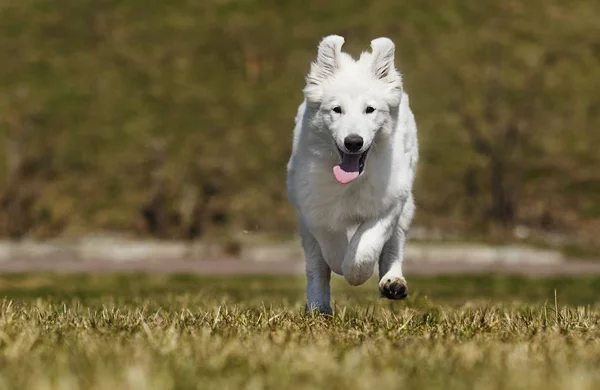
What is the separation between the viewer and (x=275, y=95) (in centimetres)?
3953

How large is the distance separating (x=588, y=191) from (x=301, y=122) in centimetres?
2716

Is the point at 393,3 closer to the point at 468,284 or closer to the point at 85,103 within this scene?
the point at 85,103

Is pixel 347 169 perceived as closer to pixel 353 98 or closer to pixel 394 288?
pixel 353 98

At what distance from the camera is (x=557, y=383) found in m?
3.86

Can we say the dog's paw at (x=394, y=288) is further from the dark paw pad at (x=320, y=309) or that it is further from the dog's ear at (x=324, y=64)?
the dog's ear at (x=324, y=64)

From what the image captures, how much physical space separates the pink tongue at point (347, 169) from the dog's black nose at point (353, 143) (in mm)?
162

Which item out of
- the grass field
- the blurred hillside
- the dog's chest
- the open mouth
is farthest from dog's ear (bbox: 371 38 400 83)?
the blurred hillside

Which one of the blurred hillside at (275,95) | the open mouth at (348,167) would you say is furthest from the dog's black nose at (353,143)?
the blurred hillside at (275,95)

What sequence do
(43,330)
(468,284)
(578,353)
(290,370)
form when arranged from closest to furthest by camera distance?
(290,370) < (578,353) < (43,330) < (468,284)

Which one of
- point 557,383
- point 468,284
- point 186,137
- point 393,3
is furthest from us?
point 393,3

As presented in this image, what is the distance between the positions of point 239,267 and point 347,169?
12.5 metres

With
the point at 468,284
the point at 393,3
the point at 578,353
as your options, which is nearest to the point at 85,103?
the point at 393,3

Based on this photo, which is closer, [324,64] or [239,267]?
[324,64]

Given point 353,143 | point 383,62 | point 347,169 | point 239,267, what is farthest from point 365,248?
point 239,267
